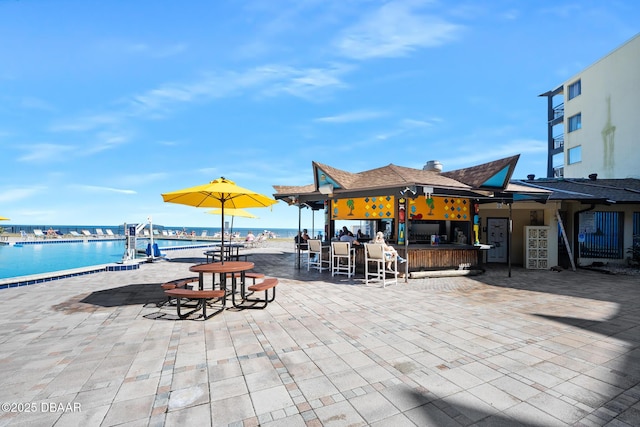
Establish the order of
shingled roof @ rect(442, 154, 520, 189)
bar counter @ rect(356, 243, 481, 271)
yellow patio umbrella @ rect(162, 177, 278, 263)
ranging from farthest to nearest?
shingled roof @ rect(442, 154, 520, 189)
bar counter @ rect(356, 243, 481, 271)
yellow patio umbrella @ rect(162, 177, 278, 263)

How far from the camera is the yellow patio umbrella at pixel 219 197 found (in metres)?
5.41

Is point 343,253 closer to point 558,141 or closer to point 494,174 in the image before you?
point 494,174

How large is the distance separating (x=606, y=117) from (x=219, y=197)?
2465 centimetres

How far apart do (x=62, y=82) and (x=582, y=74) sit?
29.9 m

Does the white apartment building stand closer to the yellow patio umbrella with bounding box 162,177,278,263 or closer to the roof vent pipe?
the roof vent pipe

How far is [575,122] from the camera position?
21.4 meters

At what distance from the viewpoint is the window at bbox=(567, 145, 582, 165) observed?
21003 mm

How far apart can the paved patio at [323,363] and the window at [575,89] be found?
881 inches

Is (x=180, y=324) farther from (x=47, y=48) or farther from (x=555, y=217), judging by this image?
(x=555, y=217)

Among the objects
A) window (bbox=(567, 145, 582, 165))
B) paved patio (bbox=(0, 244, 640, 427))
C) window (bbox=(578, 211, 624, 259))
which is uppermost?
window (bbox=(567, 145, 582, 165))

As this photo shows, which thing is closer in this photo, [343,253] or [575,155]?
[343,253]

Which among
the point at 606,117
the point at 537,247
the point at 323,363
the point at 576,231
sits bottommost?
the point at 323,363

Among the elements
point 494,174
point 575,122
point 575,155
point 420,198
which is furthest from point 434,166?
point 575,122

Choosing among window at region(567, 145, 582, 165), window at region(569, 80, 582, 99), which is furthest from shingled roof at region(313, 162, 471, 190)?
window at region(569, 80, 582, 99)
